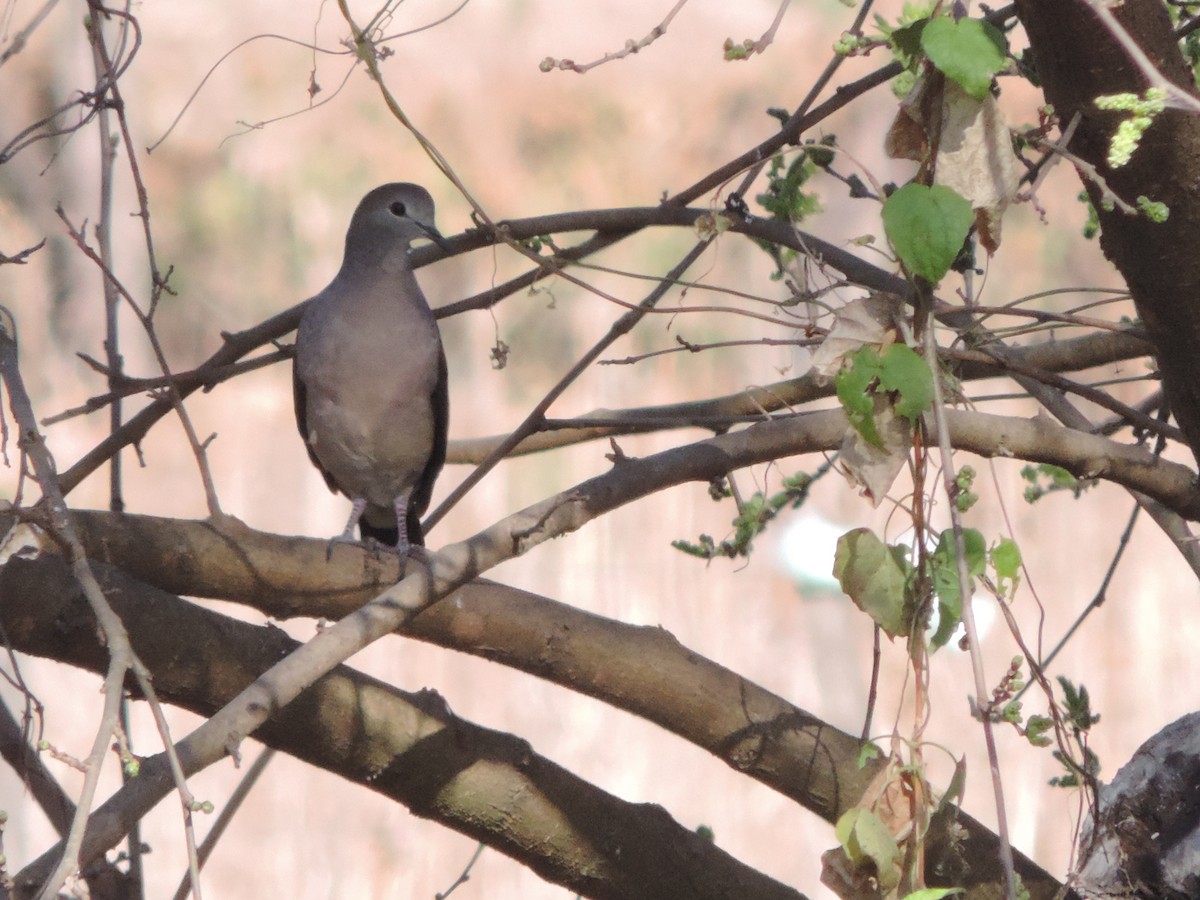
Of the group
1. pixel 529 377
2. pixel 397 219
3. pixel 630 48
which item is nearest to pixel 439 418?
pixel 397 219

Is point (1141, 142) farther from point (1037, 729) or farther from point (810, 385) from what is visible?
point (810, 385)

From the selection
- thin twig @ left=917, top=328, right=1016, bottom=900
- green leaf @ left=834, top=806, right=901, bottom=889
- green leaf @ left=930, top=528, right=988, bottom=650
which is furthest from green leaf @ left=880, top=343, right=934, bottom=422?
green leaf @ left=834, top=806, right=901, bottom=889

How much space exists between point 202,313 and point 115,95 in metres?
7.84

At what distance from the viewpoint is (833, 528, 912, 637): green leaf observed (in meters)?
1.36

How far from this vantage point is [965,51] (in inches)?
48.7

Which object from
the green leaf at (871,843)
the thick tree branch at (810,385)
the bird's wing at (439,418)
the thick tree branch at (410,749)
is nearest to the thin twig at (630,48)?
the thick tree branch at (810,385)

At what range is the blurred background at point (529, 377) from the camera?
788cm

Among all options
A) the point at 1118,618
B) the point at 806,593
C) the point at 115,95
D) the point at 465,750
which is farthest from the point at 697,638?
the point at 115,95

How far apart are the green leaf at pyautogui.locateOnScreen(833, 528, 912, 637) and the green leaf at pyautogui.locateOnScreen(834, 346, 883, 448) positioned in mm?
125

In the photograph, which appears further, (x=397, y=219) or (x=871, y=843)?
(x=397, y=219)

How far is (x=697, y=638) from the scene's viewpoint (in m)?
8.35

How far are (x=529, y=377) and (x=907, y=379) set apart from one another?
802 cm

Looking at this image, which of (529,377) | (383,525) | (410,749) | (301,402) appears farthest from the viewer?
(529,377)

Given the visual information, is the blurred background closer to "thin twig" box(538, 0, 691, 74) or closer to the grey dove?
the grey dove
